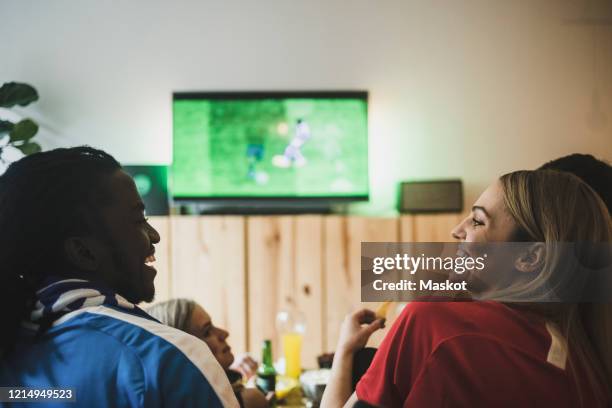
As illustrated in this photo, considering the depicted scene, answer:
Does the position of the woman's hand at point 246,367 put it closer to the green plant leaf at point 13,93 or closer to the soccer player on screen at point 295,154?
the soccer player on screen at point 295,154

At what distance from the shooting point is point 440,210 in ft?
7.95

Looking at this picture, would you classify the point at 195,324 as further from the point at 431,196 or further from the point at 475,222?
the point at 431,196

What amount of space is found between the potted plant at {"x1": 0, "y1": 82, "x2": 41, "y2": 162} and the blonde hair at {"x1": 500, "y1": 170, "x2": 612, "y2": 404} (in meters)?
1.64

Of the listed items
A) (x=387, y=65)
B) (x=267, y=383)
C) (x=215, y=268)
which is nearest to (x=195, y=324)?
(x=267, y=383)

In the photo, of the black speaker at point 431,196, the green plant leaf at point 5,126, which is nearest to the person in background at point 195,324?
the green plant leaf at point 5,126

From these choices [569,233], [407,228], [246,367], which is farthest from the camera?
[407,228]

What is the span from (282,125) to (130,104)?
2.80ft

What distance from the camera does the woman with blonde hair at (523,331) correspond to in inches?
28.2

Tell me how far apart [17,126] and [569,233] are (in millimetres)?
1926

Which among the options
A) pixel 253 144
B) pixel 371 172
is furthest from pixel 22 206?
pixel 371 172

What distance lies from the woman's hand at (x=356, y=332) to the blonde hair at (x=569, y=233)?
10.8 inches

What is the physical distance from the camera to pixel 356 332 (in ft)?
2.99

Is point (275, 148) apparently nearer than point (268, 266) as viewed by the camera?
No

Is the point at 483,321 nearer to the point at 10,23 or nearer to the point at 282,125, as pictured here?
the point at 282,125
